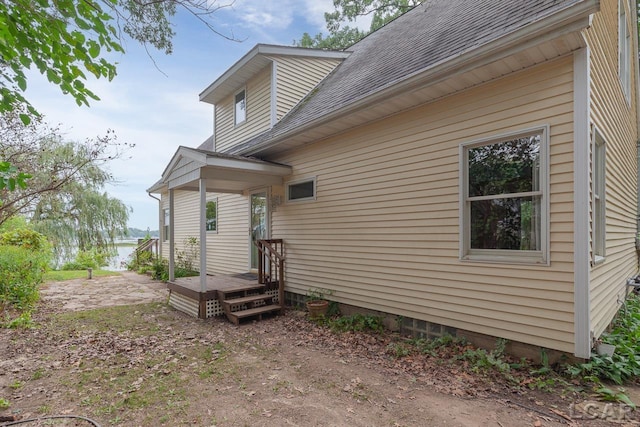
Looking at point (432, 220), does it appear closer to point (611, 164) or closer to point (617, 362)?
point (617, 362)

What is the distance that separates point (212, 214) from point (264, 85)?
14.2 feet

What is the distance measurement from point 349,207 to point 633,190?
651cm

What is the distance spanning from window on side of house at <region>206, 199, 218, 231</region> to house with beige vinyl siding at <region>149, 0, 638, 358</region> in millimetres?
2827

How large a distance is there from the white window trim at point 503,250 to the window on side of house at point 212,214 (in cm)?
780

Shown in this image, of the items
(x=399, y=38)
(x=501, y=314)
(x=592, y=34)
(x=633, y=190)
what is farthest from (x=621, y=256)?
(x=399, y=38)

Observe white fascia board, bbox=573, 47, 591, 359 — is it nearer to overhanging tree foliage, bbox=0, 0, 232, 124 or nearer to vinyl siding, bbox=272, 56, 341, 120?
overhanging tree foliage, bbox=0, 0, 232, 124

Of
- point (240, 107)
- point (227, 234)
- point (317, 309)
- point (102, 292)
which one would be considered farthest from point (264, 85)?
point (102, 292)

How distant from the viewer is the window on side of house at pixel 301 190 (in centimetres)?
661

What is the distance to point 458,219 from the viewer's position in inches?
164

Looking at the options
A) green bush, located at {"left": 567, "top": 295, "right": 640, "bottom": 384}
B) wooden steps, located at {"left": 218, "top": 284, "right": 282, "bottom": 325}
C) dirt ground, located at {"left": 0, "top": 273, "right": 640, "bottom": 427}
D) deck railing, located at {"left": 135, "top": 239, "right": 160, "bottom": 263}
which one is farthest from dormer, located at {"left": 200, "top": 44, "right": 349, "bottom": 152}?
green bush, located at {"left": 567, "top": 295, "right": 640, "bottom": 384}

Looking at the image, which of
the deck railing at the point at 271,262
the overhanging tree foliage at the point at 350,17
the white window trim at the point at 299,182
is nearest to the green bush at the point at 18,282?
the deck railing at the point at 271,262

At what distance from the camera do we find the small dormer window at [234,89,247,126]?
9226 mm

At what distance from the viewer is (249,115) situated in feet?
29.3

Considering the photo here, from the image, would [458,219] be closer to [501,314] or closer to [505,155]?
[505,155]
